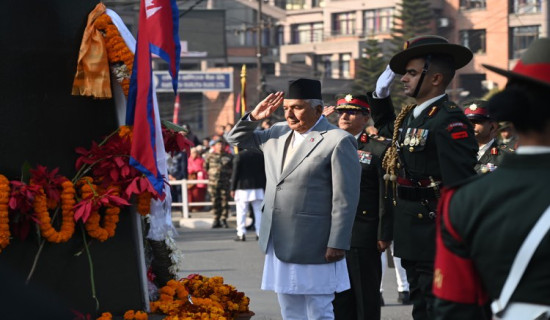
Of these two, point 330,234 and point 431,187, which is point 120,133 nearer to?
point 330,234

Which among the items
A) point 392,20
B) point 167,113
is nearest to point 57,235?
point 167,113

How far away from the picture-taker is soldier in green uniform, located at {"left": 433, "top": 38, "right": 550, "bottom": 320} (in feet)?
11.5

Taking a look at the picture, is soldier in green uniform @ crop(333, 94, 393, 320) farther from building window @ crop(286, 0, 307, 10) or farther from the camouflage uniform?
building window @ crop(286, 0, 307, 10)

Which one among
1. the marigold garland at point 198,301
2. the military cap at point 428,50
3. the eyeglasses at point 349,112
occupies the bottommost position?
the marigold garland at point 198,301

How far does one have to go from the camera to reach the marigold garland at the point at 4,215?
6.63 metres

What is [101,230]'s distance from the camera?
708cm

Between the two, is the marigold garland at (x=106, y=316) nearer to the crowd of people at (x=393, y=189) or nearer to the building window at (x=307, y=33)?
the crowd of people at (x=393, y=189)

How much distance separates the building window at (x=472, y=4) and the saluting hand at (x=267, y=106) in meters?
75.5

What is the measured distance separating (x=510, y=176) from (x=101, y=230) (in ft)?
13.2

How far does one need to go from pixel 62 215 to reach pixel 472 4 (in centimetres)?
7720

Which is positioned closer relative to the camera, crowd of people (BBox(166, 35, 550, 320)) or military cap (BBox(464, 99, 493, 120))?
crowd of people (BBox(166, 35, 550, 320))

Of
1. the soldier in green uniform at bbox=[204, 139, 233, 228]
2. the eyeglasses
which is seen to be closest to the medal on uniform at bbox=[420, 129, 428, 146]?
the eyeglasses

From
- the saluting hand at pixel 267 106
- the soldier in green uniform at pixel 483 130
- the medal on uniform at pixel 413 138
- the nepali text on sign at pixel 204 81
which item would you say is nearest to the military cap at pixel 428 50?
the medal on uniform at pixel 413 138

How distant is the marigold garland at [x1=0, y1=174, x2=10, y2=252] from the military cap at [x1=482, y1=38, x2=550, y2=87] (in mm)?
3795
